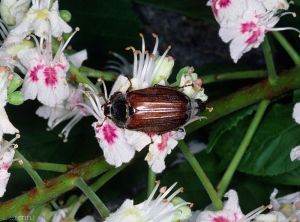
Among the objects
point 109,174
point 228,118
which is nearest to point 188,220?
point 109,174

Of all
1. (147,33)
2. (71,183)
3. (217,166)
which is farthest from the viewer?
(147,33)

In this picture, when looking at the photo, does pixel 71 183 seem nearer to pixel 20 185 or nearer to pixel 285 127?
pixel 20 185

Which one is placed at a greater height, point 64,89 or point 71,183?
point 64,89

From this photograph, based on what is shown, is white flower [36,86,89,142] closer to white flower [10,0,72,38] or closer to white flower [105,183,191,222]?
white flower [10,0,72,38]

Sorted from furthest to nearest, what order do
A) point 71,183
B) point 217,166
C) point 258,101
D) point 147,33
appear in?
point 147,33
point 217,166
point 258,101
point 71,183

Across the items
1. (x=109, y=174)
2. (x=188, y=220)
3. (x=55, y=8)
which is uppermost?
(x=55, y=8)

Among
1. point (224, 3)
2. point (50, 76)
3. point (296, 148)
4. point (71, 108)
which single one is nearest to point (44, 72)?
point (50, 76)

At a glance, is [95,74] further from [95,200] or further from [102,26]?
[102,26]

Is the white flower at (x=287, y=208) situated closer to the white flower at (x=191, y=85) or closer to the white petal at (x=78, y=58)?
the white flower at (x=191, y=85)
